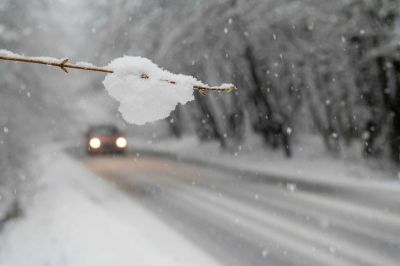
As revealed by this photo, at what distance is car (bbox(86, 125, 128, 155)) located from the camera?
20.5m

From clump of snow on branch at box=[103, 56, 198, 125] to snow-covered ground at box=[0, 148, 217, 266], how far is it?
4855mm

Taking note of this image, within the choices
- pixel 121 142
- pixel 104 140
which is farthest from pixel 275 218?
pixel 121 142

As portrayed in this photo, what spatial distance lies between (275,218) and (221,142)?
47.5 feet

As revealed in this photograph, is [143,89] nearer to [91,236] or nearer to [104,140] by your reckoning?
[91,236]

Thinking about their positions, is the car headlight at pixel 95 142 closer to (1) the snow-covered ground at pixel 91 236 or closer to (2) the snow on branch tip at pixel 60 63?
(1) the snow-covered ground at pixel 91 236

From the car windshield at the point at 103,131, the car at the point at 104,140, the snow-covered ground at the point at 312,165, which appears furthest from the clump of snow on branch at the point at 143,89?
the car windshield at the point at 103,131

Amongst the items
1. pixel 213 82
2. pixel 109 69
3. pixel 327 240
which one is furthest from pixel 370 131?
pixel 109 69

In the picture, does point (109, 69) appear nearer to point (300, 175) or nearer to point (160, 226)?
point (160, 226)

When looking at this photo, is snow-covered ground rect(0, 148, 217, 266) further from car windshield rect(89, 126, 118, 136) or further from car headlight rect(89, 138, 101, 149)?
car windshield rect(89, 126, 118, 136)

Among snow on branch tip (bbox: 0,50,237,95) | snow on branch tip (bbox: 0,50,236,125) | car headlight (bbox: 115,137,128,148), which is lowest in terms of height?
snow on branch tip (bbox: 0,50,236,125)

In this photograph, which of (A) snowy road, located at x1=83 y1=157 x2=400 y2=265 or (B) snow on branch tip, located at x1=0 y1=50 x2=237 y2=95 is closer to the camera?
(B) snow on branch tip, located at x1=0 y1=50 x2=237 y2=95

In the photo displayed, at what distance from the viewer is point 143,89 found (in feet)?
4.06

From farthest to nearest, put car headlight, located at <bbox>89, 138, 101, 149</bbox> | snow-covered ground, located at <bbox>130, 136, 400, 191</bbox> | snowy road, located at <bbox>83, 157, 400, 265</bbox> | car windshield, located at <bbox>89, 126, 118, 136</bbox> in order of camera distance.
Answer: car windshield, located at <bbox>89, 126, 118, 136</bbox>
car headlight, located at <bbox>89, 138, 101, 149</bbox>
snow-covered ground, located at <bbox>130, 136, 400, 191</bbox>
snowy road, located at <bbox>83, 157, 400, 265</bbox>

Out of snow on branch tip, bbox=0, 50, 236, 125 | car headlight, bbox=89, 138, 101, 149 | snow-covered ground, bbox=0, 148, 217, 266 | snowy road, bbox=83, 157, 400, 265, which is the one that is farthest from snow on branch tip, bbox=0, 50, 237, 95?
car headlight, bbox=89, 138, 101, 149
